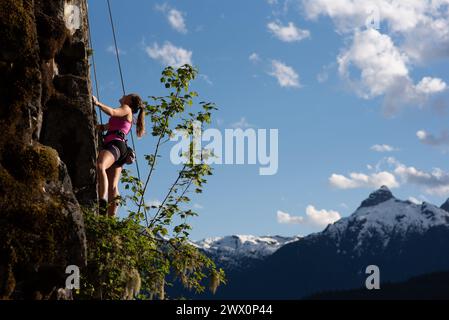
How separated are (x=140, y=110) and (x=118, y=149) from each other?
1.56 meters

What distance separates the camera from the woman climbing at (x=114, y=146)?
15250 millimetres

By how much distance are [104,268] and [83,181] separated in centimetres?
223

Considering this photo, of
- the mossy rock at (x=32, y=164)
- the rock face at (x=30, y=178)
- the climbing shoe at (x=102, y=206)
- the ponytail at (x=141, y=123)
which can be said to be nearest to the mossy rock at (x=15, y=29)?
the rock face at (x=30, y=178)

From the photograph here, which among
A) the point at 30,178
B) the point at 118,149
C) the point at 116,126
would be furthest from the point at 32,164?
the point at 116,126

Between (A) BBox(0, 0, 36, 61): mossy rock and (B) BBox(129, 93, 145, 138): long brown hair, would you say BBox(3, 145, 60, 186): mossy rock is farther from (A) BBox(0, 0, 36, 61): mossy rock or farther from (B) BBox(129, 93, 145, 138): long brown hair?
(B) BBox(129, 93, 145, 138): long brown hair

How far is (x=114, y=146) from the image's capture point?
15.6 m

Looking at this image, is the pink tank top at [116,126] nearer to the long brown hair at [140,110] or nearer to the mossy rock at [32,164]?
the long brown hair at [140,110]

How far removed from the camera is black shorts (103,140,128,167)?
50.9ft

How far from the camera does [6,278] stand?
10102mm

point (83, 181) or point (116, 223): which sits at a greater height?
point (83, 181)

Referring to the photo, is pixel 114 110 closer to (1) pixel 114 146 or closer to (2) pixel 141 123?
(1) pixel 114 146

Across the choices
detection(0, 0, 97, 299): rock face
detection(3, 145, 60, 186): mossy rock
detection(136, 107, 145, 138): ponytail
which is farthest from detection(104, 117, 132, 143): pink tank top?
detection(3, 145, 60, 186): mossy rock
